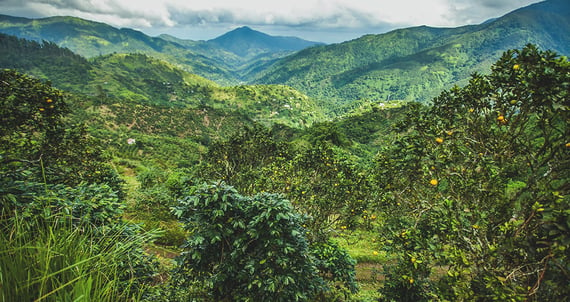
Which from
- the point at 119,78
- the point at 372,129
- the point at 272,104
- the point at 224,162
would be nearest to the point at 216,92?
the point at 272,104

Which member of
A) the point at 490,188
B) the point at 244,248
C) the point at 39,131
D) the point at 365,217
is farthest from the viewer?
the point at 365,217

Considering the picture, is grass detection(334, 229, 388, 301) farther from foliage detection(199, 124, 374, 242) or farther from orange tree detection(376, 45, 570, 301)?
orange tree detection(376, 45, 570, 301)

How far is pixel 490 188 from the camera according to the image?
441cm

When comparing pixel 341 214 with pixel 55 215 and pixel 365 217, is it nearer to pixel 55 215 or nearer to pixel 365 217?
pixel 365 217

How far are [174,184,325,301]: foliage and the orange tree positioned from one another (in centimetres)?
191

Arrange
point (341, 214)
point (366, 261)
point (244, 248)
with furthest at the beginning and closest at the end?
1. point (366, 261)
2. point (341, 214)
3. point (244, 248)

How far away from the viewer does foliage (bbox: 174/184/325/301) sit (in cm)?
364

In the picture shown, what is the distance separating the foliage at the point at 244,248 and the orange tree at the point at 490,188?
1.91 m

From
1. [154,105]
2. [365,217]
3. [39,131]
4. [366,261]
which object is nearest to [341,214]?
[365,217]

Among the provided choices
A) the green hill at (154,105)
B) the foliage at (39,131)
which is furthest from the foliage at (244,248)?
the green hill at (154,105)

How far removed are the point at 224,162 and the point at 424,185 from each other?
9.72 m

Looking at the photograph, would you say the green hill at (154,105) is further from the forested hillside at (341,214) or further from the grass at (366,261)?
the forested hillside at (341,214)

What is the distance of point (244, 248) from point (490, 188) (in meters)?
4.27

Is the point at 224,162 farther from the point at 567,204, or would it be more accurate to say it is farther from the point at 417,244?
the point at 567,204
